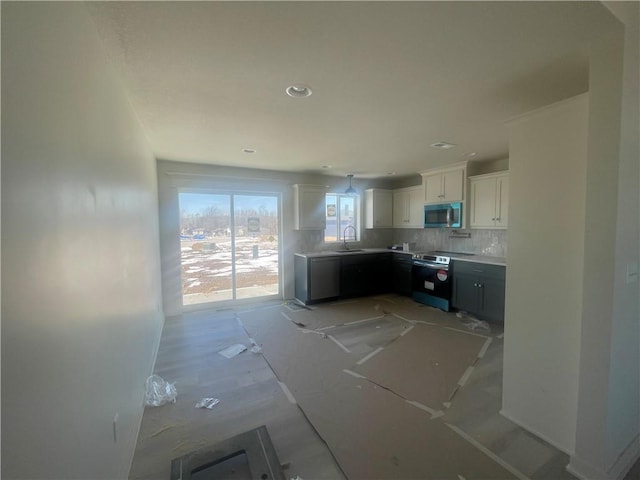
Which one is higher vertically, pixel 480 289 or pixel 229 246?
pixel 229 246

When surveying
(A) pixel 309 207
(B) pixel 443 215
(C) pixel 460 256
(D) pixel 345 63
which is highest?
(D) pixel 345 63

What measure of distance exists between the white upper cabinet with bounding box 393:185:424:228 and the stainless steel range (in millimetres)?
831

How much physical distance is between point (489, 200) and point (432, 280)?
5.13ft

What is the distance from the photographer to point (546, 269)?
5.94 ft

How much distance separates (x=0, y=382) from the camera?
0.58m

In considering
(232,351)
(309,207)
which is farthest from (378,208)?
(232,351)

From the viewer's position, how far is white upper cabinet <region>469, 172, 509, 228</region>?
3986mm

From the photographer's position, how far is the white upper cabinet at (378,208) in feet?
19.3

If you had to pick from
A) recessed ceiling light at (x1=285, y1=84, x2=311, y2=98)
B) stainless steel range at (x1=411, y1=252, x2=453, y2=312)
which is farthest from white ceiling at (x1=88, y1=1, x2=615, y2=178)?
stainless steel range at (x1=411, y1=252, x2=453, y2=312)

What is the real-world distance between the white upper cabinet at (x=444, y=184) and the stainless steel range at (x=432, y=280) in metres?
1.02

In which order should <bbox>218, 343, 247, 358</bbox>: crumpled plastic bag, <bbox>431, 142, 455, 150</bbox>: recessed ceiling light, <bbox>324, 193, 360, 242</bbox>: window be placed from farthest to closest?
<bbox>324, 193, 360, 242</bbox>: window → <bbox>431, 142, 455, 150</bbox>: recessed ceiling light → <bbox>218, 343, 247, 358</bbox>: crumpled plastic bag

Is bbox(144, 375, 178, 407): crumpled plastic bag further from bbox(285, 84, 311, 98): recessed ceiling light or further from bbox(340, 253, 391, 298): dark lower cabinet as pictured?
bbox(340, 253, 391, 298): dark lower cabinet

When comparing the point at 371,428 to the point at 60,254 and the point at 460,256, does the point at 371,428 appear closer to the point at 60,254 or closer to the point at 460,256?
the point at 60,254

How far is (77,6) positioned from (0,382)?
1.44m
